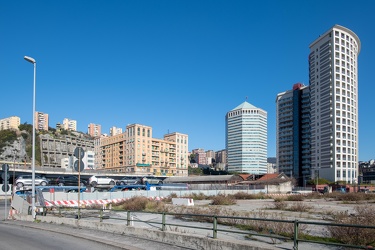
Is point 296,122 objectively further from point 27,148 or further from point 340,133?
point 27,148

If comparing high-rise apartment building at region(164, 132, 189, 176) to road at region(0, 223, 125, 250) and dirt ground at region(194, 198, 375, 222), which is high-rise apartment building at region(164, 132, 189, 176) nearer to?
dirt ground at region(194, 198, 375, 222)

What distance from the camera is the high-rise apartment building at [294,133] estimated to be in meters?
139

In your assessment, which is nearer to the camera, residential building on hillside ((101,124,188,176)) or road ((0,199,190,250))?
road ((0,199,190,250))

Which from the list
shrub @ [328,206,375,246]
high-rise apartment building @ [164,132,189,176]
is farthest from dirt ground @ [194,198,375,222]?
high-rise apartment building @ [164,132,189,176]

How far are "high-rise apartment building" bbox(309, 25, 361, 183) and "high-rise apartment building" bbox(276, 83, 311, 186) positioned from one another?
48.8 ft

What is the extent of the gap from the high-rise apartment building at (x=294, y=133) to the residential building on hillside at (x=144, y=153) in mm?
53150

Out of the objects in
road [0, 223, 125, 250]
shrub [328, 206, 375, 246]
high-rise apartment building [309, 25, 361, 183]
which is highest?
high-rise apartment building [309, 25, 361, 183]

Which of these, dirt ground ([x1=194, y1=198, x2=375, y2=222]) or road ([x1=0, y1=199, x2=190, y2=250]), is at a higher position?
road ([x1=0, y1=199, x2=190, y2=250])

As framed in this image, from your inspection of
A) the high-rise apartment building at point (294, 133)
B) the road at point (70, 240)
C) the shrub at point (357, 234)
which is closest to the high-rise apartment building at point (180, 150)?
the high-rise apartment building at point (294, 133)

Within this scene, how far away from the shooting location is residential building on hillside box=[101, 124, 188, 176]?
16338cm

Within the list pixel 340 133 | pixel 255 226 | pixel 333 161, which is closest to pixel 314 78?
pixel 340 133

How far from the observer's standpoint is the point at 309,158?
134 metres

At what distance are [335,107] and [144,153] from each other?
8905 cm

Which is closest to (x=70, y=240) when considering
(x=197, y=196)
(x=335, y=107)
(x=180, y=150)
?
(x=197, y=196)
